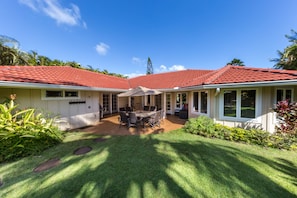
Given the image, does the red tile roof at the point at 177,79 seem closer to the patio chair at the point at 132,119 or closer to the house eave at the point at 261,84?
the house eave at the point at 261,84

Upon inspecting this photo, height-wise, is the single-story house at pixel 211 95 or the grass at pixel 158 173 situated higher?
the single-story house at pixel 211 95

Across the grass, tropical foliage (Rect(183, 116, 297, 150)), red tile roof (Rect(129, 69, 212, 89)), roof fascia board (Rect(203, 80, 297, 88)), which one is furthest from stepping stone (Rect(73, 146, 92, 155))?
red tile roof (Rect(129, 69, 212, 89))

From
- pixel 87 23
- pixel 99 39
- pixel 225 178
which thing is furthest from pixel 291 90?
pixel 99 39

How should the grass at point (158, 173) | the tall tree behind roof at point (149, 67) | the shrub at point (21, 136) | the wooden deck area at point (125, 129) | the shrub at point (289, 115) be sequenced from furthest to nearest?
the tall tree behind roof at point (149, 67) → the wooden deck area at point (125, 129) → the shrub at point (21, 136) → the shrub at point (289, 115) → the grass at point (158, 173)

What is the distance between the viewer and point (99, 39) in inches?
624

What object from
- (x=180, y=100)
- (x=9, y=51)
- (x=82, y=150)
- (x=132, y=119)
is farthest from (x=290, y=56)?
(x=9, y=51)

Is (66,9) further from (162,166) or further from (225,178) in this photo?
(225,178)

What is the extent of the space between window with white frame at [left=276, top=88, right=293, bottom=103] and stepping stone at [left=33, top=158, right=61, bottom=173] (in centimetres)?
1066

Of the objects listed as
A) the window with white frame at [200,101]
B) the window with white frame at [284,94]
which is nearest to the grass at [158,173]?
the window with white frame at [284,94]

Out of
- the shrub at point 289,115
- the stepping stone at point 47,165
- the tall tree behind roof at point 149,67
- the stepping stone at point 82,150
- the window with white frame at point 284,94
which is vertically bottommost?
the stepping stone at point 47,165

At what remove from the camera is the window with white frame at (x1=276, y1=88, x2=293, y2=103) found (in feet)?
21.8

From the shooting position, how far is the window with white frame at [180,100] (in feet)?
44.5

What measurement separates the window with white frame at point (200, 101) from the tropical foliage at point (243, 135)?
6.29 feet

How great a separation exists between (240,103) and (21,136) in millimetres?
10743
